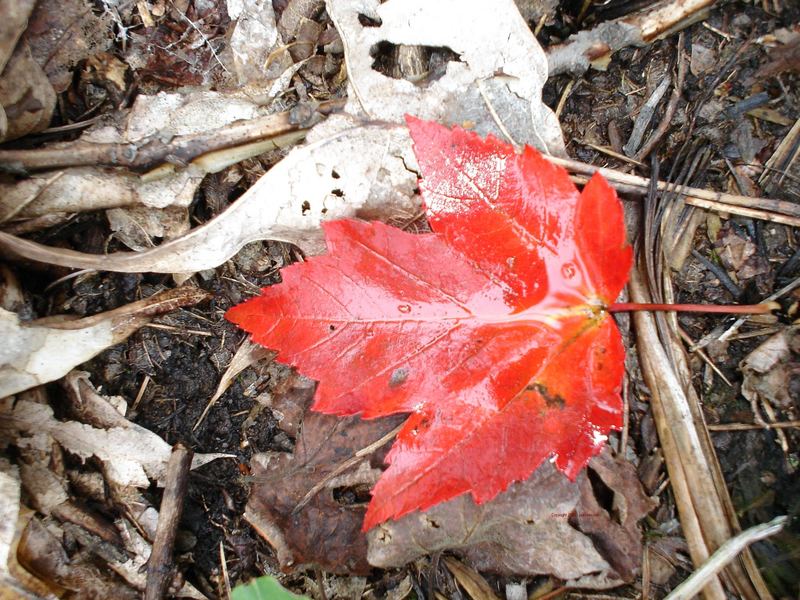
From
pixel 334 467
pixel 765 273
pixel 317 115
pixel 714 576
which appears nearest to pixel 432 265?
pixel 317 115

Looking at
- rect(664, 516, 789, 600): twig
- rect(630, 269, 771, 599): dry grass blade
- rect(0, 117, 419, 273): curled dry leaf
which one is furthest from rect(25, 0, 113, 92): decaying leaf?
rect(664, 516, 789, 600): twig

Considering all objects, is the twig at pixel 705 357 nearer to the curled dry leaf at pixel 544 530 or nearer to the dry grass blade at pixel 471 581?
the curled dry leaf at pixel 544 530

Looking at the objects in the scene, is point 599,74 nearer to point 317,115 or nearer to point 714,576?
point 317,115

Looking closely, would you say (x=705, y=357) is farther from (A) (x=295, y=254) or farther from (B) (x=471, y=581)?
(A) (x=295, y=254)

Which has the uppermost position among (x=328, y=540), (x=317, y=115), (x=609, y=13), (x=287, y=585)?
(x=609, y=13)

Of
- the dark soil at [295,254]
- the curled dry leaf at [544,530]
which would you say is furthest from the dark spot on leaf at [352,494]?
the dark soil at [295,254]

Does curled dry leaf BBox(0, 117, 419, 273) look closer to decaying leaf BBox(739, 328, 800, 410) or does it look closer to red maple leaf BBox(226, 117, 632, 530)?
red maple leaf BBox(226, 117, 632, 530)

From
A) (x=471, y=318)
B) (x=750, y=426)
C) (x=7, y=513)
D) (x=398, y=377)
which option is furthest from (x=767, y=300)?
(x=7, y=513)
